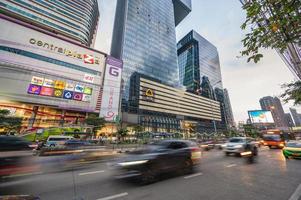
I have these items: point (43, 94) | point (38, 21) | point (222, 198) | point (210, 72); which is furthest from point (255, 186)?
point (210, 72)

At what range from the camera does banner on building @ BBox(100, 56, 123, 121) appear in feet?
195

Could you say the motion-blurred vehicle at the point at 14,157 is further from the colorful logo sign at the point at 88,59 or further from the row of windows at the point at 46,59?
the colorful logo sign at the point at 88,59

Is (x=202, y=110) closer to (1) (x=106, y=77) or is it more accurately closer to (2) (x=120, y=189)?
(1) (x=106, y=77)

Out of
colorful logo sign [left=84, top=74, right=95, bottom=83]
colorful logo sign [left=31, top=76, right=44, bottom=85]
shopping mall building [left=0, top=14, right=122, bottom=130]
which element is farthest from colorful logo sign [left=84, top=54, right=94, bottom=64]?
colorful logo sign [left=31, top=76, right=44, bottom=85]

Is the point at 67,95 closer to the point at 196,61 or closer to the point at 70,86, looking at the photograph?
the point at 70,86

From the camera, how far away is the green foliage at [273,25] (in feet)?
10.1

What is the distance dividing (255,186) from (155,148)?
4.10 meters

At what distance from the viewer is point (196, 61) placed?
13888 cm

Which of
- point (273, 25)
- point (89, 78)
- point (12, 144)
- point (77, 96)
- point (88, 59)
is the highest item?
point (88, 59)

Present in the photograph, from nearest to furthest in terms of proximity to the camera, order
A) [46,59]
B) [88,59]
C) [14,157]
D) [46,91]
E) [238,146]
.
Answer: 1. [14,157]
2. [238,146]
3. [46,91]
4. [46,59]
5. [88,59]

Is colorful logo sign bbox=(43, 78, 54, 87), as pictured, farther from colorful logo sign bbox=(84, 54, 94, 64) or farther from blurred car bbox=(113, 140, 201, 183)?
blurred car bbox=(113, 140, 201, 183)

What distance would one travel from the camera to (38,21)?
233ft

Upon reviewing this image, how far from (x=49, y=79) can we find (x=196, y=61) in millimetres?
121915

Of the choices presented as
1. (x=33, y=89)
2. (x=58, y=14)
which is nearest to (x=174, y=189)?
(x=33, y=89)
